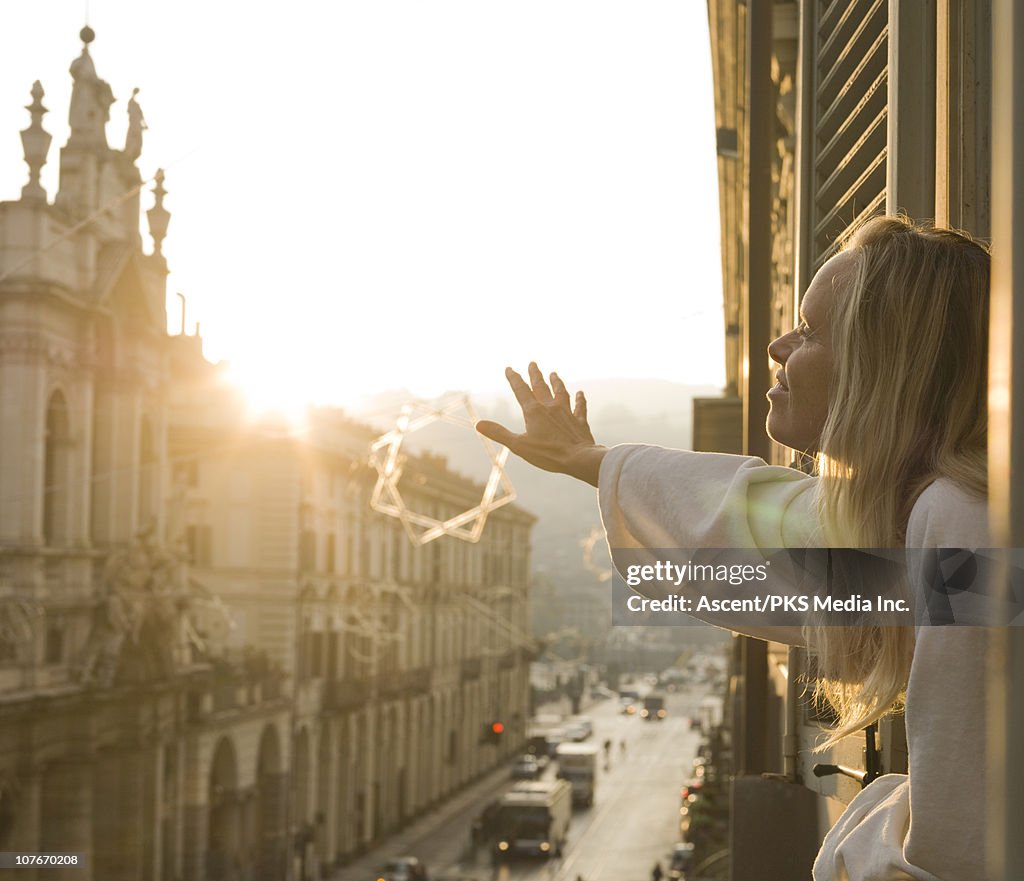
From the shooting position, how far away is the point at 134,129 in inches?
925

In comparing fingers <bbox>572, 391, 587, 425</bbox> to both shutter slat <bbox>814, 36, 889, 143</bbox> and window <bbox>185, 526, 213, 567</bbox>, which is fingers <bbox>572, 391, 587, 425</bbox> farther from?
window <bbox>185, 526, 213, 567</bbox>

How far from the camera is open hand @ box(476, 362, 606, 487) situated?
1.63m

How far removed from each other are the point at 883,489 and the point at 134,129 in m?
23.8

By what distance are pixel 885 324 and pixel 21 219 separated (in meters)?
19.3

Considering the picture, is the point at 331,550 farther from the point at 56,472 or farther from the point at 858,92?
the point at 858,92

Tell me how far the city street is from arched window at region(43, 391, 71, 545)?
11563 millimetres

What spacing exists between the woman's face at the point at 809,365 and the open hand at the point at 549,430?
0.80 ft

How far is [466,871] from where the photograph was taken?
1212 inches

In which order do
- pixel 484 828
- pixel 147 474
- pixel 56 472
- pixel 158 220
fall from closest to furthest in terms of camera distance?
pixel 56 472 → pixel 158 220 → pixel 147 474 → pixel 484 828

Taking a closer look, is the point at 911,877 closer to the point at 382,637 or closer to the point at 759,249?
the point at 759,249

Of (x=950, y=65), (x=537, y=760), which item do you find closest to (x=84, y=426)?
(x=950, y=65)

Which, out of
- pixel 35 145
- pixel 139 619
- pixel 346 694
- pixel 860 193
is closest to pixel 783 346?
pixel 860 193

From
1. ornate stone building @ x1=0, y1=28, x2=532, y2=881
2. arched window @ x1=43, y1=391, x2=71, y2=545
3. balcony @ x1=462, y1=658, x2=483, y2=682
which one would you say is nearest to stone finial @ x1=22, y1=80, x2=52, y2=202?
ornate stone building @ x1=0, y1=28, x2=532, y2=881

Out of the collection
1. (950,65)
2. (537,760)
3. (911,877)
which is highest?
(950,65)
